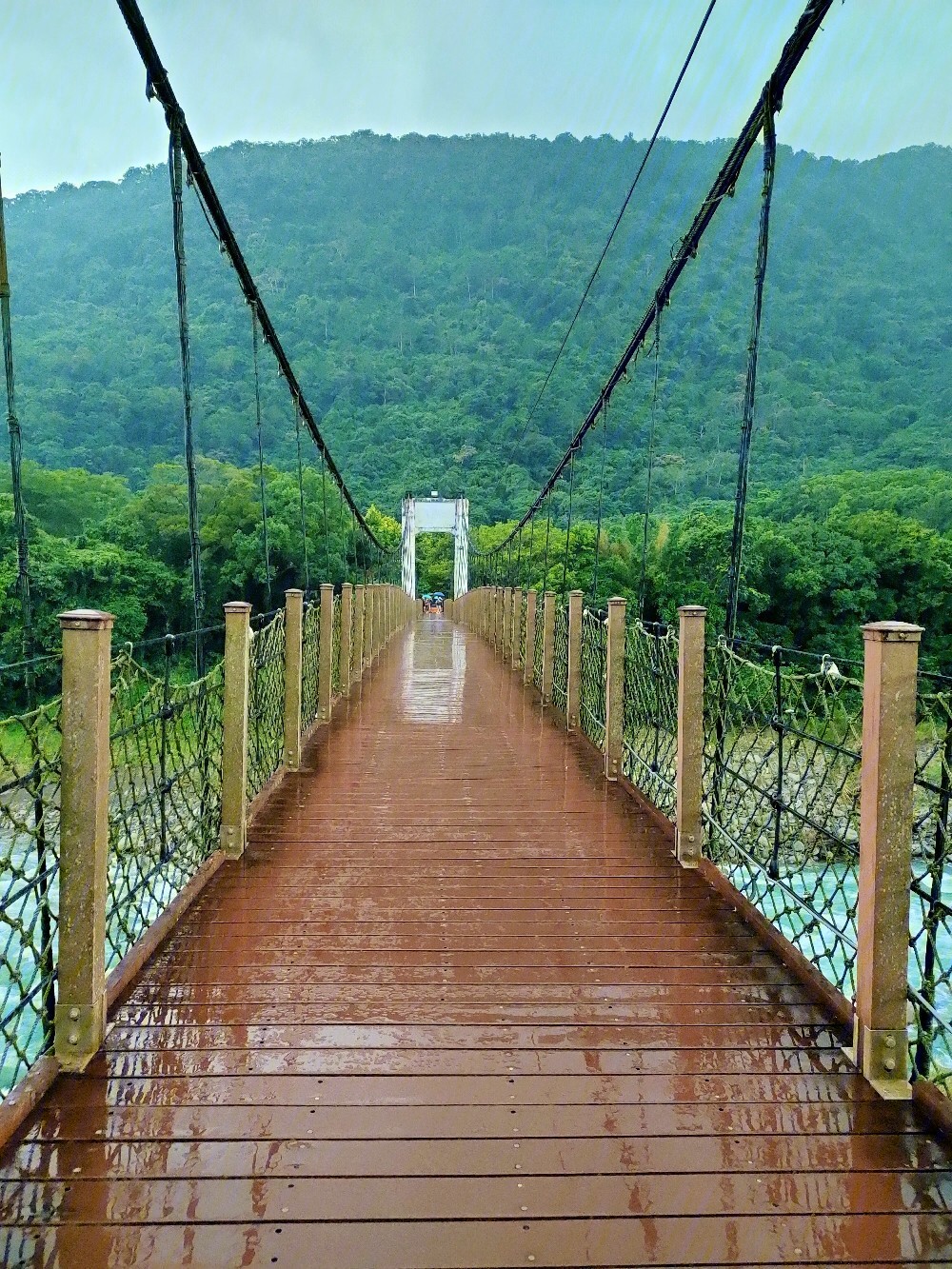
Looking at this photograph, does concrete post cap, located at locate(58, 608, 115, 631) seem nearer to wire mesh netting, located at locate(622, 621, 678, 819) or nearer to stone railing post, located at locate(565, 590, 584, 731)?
wire mesh netting, located at locate(622, 621, 678, 819)

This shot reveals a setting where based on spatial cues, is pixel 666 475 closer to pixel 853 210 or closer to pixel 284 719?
pixel 853 210

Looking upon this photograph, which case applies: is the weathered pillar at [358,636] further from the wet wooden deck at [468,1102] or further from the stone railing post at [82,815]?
the stone railing post at [82,815]

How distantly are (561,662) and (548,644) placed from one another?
1.46 feet

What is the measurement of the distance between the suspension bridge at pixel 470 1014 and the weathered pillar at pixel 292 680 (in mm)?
939

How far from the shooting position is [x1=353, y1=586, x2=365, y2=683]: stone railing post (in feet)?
25.7

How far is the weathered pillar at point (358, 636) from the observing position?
783cm

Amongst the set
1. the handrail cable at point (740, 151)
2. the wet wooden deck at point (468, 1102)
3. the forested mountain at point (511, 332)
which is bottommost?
the wet wooden deck at point (468, 1102)

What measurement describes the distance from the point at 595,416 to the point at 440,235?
48.5 meters

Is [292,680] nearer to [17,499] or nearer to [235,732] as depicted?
[235,732]

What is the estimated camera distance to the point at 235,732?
289 cm

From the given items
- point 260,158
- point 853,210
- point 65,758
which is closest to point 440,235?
point 260,158

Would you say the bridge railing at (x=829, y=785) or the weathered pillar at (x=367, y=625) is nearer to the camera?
the bridge railing at (x=829, y=785)

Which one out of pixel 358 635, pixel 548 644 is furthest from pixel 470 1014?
pixel 358 635

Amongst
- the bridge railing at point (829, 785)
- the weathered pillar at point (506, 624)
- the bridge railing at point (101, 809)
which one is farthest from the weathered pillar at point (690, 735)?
the weathered pillar at point (506, 624)
